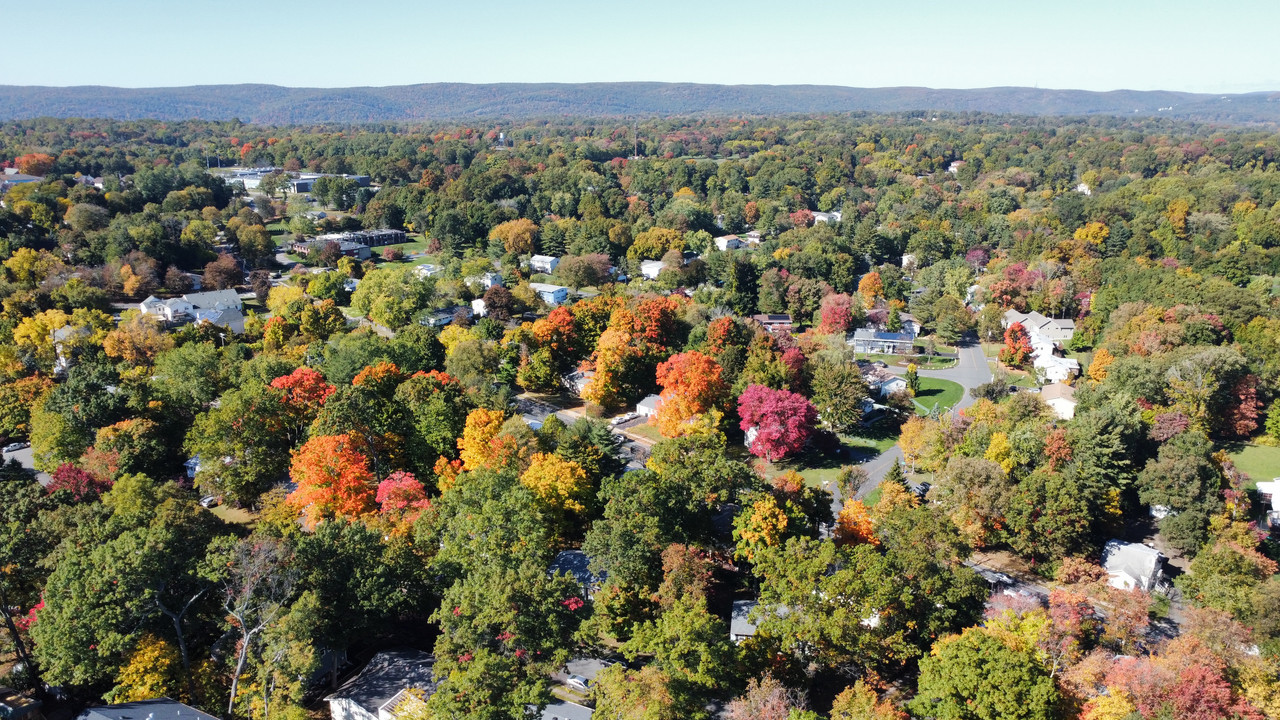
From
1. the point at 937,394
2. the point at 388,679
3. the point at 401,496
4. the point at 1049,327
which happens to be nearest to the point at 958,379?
the point at 937,394

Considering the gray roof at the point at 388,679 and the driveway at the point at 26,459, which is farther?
the driveway at the point at 26,459

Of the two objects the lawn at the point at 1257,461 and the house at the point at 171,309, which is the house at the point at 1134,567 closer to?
the lawn at the point at 1257,461

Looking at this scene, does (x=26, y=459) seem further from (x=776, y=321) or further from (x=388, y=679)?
(x=776, y=321)

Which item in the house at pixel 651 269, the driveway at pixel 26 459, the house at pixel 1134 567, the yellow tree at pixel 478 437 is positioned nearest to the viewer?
the house at pixel 1134 567

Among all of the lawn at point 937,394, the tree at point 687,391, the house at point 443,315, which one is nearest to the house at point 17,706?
the tree at point 687,391

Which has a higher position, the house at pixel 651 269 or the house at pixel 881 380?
the house at pixel 651 269

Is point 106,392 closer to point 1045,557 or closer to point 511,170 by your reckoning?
point 1045,557
